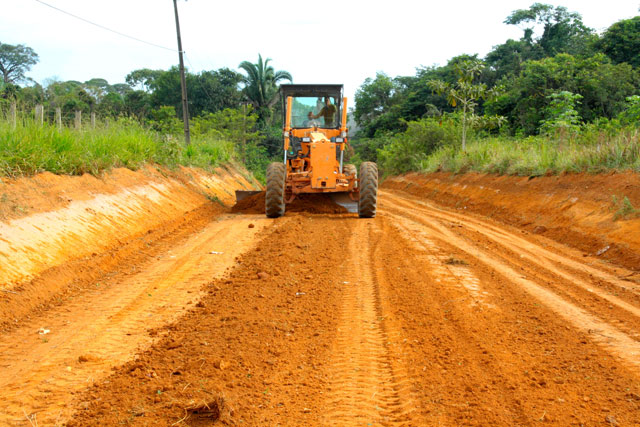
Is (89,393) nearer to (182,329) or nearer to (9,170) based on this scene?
(182,329)

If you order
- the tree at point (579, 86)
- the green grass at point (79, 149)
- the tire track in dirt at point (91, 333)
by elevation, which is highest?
the tree at point (579, 86)

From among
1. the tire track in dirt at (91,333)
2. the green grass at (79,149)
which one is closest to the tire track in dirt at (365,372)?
the tire track in dirt at (91,333)

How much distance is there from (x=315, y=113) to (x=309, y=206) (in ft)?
8.68

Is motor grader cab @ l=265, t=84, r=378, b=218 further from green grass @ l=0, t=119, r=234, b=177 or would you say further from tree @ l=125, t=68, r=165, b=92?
tree @ l=125, t=68, r=165, b=92

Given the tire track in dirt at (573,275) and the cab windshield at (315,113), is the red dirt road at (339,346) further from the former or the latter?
the cab windshield at (315,113)

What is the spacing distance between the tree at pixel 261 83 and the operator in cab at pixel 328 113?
35913 mm

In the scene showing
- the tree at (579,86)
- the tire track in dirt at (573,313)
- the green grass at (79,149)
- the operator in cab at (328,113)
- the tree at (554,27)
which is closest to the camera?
the tire track in dirt at (573,313)

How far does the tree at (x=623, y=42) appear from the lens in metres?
29.4

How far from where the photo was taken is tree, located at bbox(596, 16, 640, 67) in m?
29.4

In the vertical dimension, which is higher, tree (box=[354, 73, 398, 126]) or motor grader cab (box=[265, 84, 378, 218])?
tree (box=[354, 73, 398, 126])

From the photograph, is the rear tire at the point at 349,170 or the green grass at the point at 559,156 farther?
the rear tire at the point at 349,170

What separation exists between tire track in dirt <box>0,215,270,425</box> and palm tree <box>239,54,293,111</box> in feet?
143

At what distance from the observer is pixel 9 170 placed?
7836 millimetres

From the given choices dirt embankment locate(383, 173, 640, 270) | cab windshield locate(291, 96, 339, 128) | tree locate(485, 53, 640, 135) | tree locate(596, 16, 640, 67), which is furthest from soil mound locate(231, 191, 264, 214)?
tree locate(596, 16, 640, 67)
